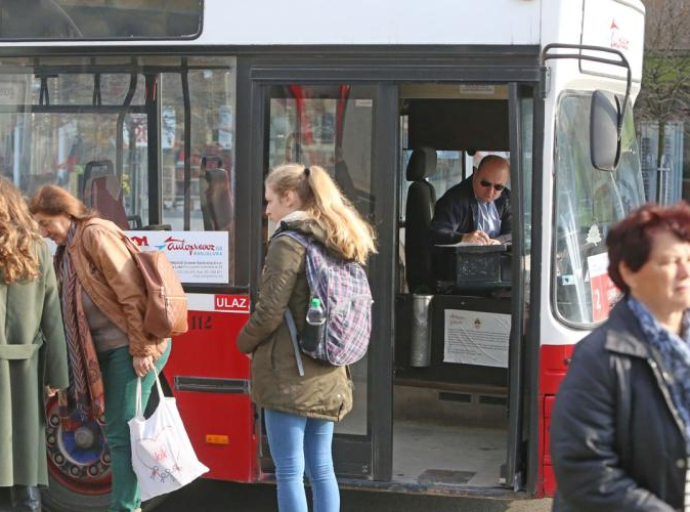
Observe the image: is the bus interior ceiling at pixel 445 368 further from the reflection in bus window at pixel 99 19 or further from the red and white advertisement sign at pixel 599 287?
the reflection in bus window at pixel 99 19

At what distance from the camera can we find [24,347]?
4.04 metres

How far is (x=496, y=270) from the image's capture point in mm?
5746

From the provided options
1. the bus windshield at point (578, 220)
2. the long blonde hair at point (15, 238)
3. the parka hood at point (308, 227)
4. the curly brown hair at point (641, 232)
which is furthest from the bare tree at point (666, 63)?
the curly brown hair at point (641, 232)

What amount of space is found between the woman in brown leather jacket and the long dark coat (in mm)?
252

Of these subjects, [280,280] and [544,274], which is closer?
[280,280]

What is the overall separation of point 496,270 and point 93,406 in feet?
7.57

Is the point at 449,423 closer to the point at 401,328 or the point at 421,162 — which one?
→ the point at 401,328

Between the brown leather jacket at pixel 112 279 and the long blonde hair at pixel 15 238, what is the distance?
440 millimetres

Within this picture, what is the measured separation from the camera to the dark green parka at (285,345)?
161 inches

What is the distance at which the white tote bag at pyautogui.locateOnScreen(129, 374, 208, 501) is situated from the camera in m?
4.45

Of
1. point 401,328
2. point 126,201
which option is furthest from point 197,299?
point 401,328

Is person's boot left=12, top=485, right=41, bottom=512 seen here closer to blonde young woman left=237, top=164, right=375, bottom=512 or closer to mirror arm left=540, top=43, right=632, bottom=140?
blonde young woman left=237, top=164, right=375, bottom=512

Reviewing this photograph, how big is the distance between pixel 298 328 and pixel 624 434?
6.43 ft

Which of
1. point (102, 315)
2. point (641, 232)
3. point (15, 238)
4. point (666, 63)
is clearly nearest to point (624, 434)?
point (641, 232)
